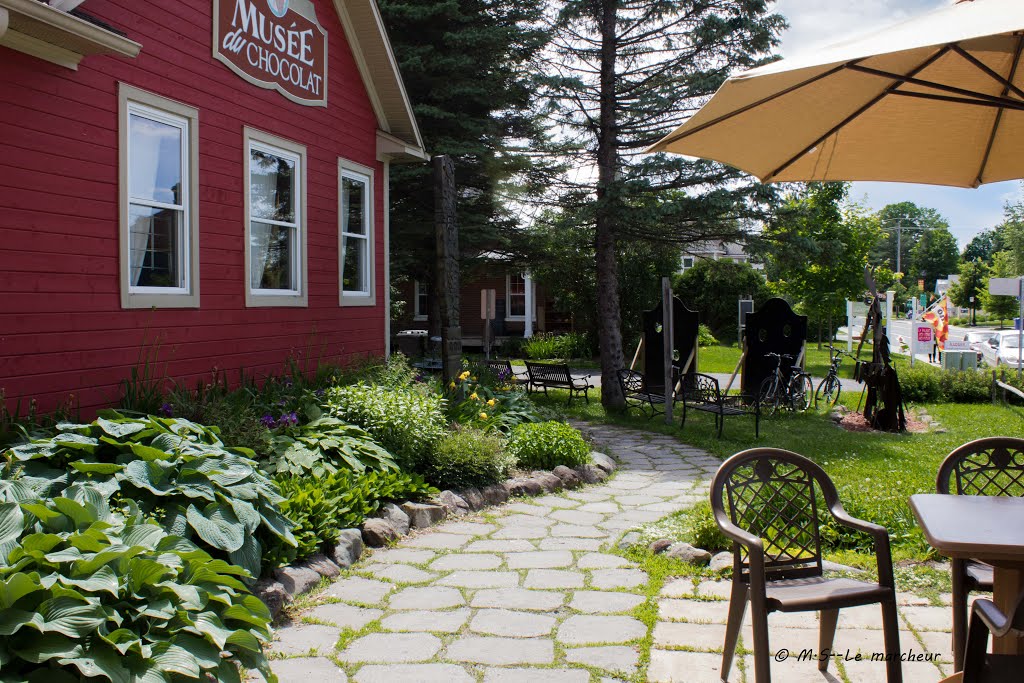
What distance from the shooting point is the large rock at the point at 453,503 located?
249 inches

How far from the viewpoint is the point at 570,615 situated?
167 inches

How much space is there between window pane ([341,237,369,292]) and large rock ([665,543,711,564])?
628 cm

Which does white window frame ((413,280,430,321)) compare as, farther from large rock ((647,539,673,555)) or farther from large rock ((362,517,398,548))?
large rock ((647,539,673,555))

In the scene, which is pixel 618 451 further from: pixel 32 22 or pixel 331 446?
pixel 32 22

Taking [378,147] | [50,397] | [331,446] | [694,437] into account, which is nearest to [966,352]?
[694,437]

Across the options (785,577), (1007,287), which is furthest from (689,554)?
(1007,287)

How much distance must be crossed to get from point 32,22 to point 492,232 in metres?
11.9

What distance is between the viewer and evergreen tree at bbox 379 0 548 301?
15633 millimetres

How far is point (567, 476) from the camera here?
25.5ft

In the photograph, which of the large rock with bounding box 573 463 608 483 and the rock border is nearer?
the rock border

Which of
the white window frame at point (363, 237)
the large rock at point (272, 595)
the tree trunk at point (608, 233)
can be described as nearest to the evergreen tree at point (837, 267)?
the tree trunk at point (608, 233)

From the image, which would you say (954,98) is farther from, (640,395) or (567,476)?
(640,395)

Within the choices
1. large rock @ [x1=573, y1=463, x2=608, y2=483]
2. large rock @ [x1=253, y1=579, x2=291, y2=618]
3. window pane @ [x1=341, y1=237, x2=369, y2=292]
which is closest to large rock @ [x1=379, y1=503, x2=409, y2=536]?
large rock @ [x1=253, y1=579, x2=291, y2=618]

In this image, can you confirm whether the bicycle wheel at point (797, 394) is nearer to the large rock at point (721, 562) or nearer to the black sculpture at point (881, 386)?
the black sculpture at point (881, 386)
